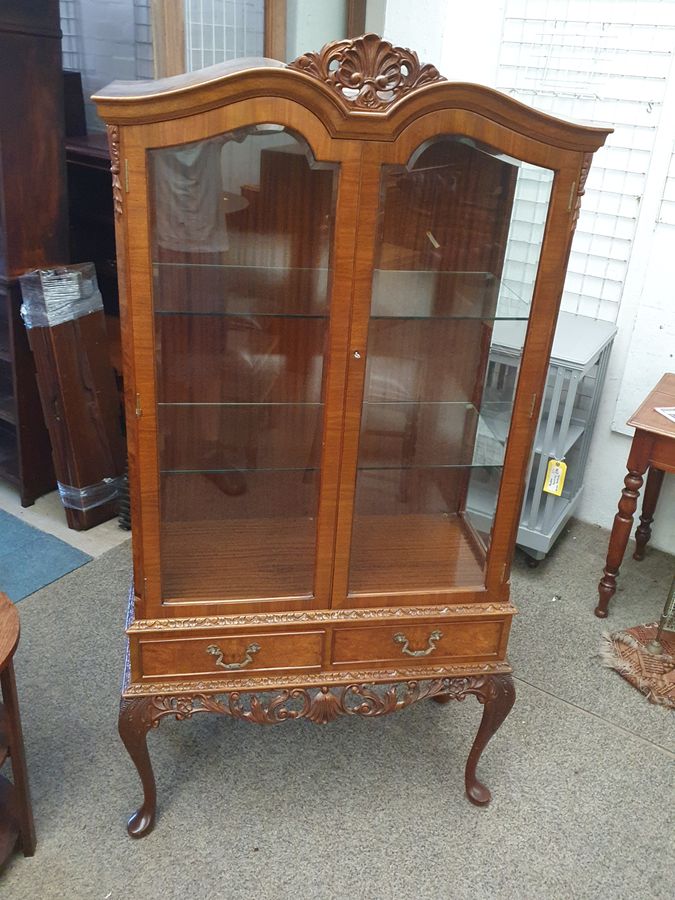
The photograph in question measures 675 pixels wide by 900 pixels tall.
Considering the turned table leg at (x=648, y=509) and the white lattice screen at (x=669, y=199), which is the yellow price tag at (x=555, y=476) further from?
the white lattice screen at (x=669, y=199)

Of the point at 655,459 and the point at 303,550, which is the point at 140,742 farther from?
the point at 655,459

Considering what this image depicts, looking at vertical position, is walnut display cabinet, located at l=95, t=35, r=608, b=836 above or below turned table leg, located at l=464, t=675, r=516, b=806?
above

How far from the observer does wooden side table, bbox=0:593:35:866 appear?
57.1 inches

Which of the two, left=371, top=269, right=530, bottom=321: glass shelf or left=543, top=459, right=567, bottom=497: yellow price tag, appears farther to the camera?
left=543, top=459, right=567, bottom=497: yellow price tag

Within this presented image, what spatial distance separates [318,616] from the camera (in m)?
1.56

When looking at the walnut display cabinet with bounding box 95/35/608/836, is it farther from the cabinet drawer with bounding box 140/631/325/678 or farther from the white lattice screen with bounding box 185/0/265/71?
the white lattice screen with bounding box 185/0/265/71

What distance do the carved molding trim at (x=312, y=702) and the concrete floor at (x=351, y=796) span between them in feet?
0.96

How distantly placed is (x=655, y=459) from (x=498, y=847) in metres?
1.14

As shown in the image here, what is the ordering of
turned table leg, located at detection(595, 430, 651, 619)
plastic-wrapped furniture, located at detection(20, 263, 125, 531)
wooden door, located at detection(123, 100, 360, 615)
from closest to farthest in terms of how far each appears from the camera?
1. wooden door, located at detection(123, 100, 360, 615)
2. turned table leg, located at detection(595, 430, 651, 619)
3. plastic-wrapped furniture, located at detection(20, 263, 125, 531)

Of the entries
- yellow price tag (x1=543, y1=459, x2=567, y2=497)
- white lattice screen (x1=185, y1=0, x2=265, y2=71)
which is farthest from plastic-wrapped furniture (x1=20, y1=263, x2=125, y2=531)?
yellow price tag (x1=543, y1=459, x2=567, y2=497)

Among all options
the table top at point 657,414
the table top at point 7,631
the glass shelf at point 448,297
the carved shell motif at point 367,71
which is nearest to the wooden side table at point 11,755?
the table top at point 7,631

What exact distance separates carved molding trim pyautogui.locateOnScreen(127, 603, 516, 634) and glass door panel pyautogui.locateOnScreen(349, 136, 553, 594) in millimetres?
47

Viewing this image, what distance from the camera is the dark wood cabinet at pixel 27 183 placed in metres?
2.36

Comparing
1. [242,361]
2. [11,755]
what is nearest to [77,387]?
[242,361]
